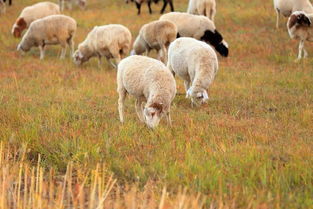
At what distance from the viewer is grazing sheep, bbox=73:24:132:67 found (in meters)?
14.0

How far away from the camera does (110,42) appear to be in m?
14.0

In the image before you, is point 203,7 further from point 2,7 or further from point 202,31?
point 2,7

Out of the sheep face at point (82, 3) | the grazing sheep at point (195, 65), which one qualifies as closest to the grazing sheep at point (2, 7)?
the sheep face at point (82, 3)

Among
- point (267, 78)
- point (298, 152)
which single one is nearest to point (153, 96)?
point (298, 152)

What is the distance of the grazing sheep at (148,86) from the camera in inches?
298

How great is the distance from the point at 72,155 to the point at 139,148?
32.8 inches

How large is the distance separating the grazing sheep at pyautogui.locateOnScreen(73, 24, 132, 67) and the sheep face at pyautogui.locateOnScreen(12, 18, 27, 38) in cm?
526

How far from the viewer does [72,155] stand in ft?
21.1

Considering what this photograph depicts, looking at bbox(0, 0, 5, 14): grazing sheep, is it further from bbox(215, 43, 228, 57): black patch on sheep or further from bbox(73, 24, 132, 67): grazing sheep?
bbox(215, 43, 228, 57): black patch on sheep

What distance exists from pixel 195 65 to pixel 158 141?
3153mm

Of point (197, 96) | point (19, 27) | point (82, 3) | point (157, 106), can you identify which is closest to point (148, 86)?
point (157, 106)

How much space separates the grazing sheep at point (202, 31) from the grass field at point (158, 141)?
499 mm

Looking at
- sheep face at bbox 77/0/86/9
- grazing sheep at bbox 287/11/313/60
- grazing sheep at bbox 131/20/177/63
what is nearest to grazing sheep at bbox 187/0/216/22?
grazing sheep at bbox 131/20/177/63

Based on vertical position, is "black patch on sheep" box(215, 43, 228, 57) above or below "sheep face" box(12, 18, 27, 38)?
above
